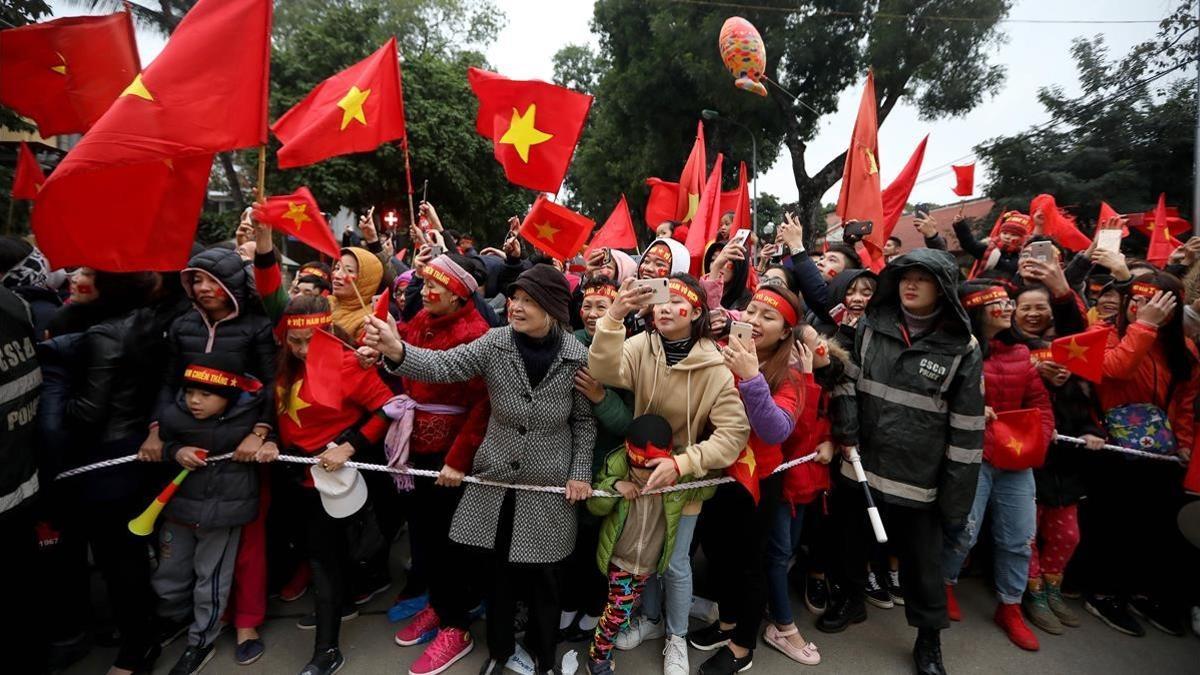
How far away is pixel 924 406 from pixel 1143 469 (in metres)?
2.13

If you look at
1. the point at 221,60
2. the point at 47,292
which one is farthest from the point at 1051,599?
the point at 47,292

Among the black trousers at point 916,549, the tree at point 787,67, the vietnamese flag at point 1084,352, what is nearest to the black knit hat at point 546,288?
the black trousers at point 916,549

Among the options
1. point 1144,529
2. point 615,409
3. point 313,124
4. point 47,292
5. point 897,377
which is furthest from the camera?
point 313,124

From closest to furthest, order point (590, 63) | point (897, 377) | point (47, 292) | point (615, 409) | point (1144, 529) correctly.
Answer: point (615, 409), point (897, 377), point (47, 292), point (1144, 529), point (590, 63)

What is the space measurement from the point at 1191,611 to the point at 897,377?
282cm

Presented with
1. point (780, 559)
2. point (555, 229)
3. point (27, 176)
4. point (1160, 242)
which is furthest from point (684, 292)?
point (1160, 242)

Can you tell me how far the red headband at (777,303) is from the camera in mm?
2904

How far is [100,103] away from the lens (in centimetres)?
360

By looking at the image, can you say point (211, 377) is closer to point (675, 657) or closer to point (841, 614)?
point (675, 657)

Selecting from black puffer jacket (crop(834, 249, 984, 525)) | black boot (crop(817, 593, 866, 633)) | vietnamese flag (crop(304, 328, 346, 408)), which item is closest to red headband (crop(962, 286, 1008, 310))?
black puffer jacket (crop(834, 249, 984, 525))

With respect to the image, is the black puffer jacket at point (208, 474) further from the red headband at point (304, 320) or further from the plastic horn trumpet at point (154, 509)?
the red headband at point (304, 320)

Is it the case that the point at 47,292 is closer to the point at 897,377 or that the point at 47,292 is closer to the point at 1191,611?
the point at 897,377

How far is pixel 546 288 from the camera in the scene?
263cm

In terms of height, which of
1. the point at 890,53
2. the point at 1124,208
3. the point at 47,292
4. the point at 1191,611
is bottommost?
the point at 1191,611
